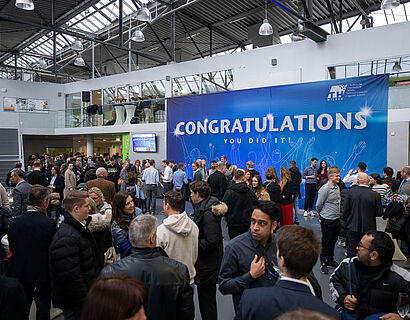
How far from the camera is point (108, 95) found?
18438mm

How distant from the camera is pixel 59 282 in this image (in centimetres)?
243

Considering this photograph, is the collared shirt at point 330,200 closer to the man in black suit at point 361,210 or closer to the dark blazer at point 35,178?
the man in black suit at point 361,210

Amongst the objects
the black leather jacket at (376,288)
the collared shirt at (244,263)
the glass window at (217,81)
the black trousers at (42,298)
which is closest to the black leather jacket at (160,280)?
the collared shirt at (244,263)

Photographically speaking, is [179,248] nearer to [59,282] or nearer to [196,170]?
[59,282]

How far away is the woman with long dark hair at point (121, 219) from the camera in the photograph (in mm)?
2891

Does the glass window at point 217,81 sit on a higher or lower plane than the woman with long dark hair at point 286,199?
higher

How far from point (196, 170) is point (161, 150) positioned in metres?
6.08

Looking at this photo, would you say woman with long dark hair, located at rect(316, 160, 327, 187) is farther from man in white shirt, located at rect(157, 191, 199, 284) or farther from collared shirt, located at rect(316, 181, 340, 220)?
man in white shirt, located at rect(157, 191, 199, 284)

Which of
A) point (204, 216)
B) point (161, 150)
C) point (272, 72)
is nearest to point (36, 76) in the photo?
point (161, 150)

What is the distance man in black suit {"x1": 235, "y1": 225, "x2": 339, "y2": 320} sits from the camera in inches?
55.9

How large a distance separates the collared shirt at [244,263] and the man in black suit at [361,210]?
8.92 ft

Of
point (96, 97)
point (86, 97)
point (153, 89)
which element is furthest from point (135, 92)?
point (86, 97)

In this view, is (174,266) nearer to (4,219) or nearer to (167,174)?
(4,219)

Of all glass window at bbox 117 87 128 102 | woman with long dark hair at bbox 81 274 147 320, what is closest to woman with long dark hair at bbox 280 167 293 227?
woman with long dark hair at bbox 81 274 147 320
